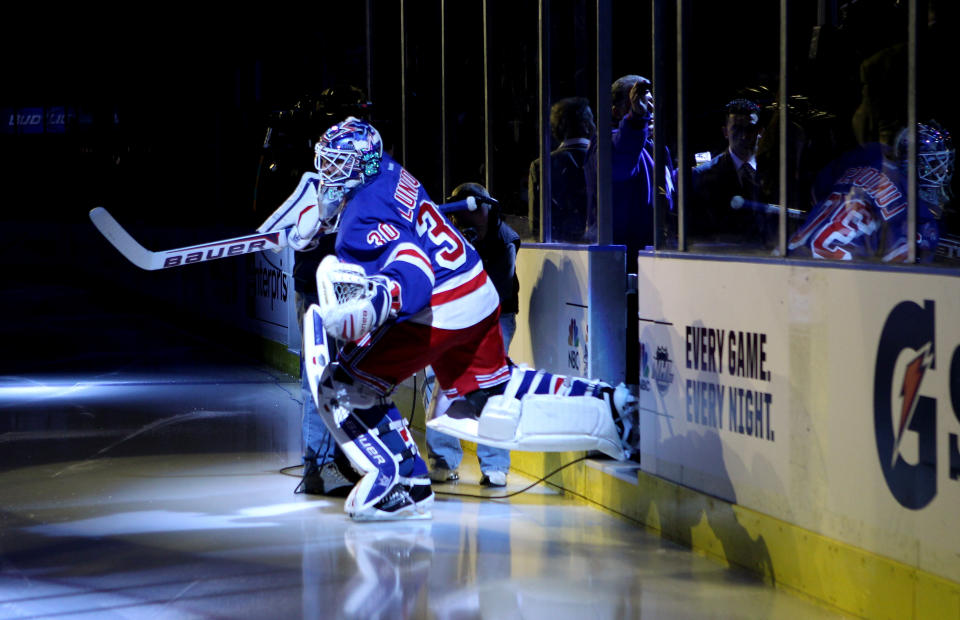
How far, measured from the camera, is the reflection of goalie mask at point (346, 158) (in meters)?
5.96

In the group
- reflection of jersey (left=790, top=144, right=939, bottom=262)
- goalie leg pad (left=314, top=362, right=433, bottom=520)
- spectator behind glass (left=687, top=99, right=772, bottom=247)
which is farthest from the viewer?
goalie leg pad (left=314, top=362, right=433, bottom=520)

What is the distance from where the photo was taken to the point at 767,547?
4.90 meters

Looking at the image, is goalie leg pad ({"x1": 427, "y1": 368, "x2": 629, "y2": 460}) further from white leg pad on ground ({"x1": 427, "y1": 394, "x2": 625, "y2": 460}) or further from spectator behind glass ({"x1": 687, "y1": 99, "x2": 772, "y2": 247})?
spectator behind glass ({"x1": 687, "y1": 99, "x2": 772, "y2": 247})

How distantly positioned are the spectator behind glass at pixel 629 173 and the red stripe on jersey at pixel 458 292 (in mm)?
1111

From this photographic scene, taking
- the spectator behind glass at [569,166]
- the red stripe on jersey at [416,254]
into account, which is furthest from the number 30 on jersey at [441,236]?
the spectator behind glass at [569,166]

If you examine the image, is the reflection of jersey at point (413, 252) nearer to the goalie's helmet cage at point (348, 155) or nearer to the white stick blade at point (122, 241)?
the goalie's helmet cage at point (348, 155)

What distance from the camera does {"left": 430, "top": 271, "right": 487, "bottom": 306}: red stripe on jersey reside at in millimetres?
5867

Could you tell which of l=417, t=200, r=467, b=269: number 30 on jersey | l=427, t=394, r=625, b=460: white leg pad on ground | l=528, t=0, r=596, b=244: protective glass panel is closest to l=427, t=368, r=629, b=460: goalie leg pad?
l=427, t=394, r=625, b=460: white leg pad on ground

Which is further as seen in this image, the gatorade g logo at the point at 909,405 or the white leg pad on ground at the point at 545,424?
the white leg pad on ground at the point at 545,424

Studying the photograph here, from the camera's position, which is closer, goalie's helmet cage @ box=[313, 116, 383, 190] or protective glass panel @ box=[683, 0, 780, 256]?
protective glass panel @ box=[683, 0, 780, 256]

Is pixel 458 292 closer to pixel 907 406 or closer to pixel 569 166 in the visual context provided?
pixel 569 166

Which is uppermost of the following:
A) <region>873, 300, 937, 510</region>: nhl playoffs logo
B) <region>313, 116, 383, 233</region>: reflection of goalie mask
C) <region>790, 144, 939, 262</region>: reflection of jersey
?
<region>313, 116, 383, 233</region>: reflection of goalie mask

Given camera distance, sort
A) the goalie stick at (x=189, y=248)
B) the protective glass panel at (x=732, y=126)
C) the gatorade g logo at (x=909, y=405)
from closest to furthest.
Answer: the gatorade g logo at (x=909, y=405)
the protective glass panel at (x=732, y=126)
the goalie stick at (x=189, y=248)

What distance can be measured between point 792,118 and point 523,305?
9.81 feet
